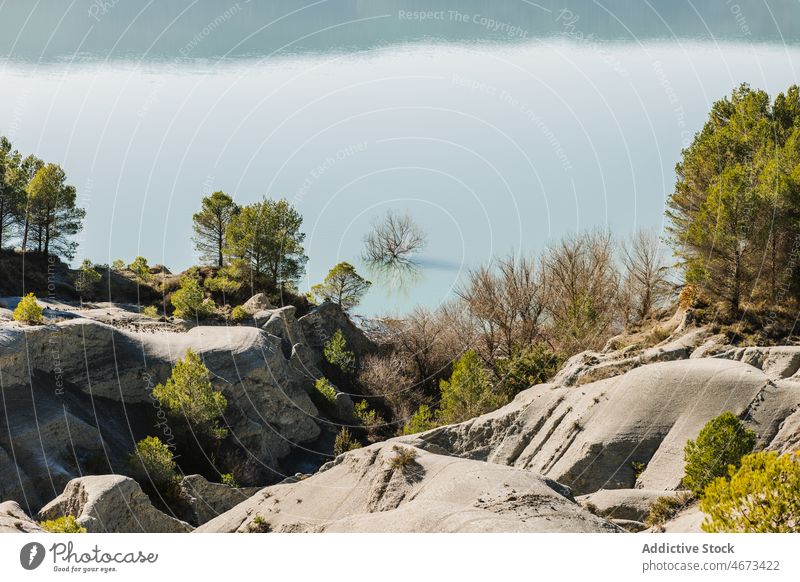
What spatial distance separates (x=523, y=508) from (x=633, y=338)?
3253cm

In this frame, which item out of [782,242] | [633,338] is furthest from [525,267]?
[782,242]

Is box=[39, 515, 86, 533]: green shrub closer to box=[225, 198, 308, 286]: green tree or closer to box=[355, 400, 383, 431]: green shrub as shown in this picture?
box=[355, 400, 383, 431]: green shrub

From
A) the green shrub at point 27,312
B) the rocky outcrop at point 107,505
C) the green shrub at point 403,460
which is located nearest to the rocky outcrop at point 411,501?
the green shrub at point 403,460

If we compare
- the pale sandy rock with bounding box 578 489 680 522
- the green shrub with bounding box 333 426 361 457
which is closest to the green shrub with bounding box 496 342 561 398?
the green shrub with bounding box 333 426 361 457

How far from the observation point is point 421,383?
88.1m

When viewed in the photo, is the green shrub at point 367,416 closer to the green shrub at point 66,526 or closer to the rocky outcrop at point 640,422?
the rocky outcrop at point 640,422

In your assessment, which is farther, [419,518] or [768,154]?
[768,154]

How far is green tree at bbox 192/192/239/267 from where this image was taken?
97.4 m

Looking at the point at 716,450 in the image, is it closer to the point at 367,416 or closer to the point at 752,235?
the point at 752,235

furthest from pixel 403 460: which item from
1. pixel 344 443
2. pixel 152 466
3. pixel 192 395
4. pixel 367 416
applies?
pixel 367 416

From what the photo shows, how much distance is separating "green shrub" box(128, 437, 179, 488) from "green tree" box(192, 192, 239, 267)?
48747mm

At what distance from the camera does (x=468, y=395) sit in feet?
201

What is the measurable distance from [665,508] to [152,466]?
28.4m
